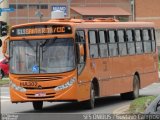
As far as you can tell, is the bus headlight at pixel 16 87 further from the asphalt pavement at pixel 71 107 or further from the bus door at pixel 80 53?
the bus door at pixel 80 53

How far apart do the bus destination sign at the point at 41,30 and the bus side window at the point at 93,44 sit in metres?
1.35

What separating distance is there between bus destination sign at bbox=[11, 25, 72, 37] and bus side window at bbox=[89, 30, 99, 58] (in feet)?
4.43

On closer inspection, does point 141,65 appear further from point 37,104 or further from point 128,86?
point 37,104

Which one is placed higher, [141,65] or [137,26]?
[137,26]

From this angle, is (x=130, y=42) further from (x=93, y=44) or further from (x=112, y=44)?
(x=93, y=44)

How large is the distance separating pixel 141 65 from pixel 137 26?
1.59 metres

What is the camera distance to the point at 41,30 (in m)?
19.9

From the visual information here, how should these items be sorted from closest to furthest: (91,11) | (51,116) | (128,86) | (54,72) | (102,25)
Result: (51,116) < (54,72) < (102,25) < (128,86) < (91,11)

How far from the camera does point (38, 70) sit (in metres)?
19.5

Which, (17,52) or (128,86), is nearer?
(17,52)

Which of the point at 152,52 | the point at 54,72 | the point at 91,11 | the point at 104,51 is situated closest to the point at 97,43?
the point at 104,51

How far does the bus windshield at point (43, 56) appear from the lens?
19406 mm

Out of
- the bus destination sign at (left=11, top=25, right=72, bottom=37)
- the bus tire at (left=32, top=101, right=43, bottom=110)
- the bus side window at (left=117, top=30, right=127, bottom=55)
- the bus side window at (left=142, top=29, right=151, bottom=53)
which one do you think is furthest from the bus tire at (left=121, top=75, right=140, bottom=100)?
the bus destination sign at (left=11, top=25, right=72, bottom=37)

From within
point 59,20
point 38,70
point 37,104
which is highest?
point 59,20
